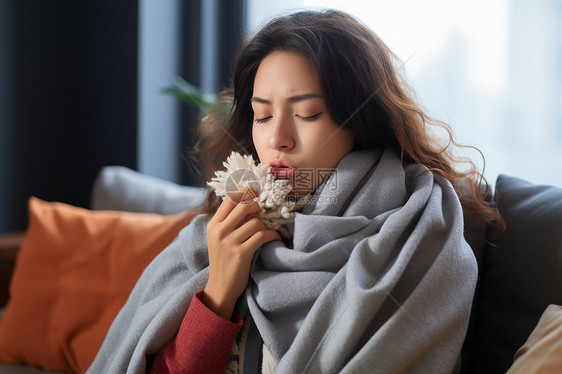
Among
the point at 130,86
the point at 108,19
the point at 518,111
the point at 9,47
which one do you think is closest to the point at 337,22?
the point at 518,111

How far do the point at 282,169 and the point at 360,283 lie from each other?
25 cm

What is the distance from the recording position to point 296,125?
96 cm

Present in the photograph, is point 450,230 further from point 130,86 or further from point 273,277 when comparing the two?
point 130,86

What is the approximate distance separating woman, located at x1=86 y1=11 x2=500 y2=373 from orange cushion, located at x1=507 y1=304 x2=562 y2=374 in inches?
4.4

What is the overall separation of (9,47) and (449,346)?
239 cm

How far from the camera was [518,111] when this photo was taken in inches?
67.0

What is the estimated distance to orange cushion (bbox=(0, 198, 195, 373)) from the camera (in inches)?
56.6

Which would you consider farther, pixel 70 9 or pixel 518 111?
pixel 70 9

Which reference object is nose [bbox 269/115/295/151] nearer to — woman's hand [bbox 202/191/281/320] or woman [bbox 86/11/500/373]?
woman [bbox 86/11/500/373]

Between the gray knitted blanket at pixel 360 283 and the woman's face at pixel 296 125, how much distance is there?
39 mm

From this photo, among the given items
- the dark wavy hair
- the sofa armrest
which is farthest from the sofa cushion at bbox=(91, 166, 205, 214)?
the dark wavy hair

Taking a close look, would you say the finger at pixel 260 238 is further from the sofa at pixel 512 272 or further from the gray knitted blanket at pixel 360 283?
the sofa at pixel 512 272

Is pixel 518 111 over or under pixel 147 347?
over

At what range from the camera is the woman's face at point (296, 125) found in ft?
3.10
